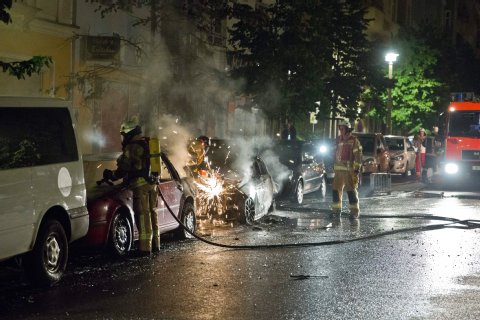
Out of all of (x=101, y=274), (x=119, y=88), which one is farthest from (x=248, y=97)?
(x=101, y=274)

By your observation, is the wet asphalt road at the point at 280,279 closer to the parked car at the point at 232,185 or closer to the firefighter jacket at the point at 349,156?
the parked car at the point at 232,185

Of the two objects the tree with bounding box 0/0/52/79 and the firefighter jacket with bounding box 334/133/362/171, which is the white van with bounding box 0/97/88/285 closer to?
the tree with bounding box 0/0/52/79

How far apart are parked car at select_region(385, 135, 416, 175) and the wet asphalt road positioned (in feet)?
56.0

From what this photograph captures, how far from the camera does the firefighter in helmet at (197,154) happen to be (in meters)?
15.4

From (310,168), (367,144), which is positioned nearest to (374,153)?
(367,144)

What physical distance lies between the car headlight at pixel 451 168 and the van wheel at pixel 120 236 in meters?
19.9

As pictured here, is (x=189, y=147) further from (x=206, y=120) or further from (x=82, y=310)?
(x=206, y=120)

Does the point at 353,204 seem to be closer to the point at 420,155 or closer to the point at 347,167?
the point at 347,167

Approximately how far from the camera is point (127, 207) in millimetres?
11758

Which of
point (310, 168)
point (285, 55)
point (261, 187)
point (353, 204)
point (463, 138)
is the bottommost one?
point (353, 204)

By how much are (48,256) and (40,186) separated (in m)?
0.80

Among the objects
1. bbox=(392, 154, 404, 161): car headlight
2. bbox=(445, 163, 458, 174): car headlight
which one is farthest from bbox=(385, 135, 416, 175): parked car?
bbox=(445, 163, 458, 174): car headlight

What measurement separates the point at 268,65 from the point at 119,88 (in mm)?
4248

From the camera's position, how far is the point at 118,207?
37.7ft
